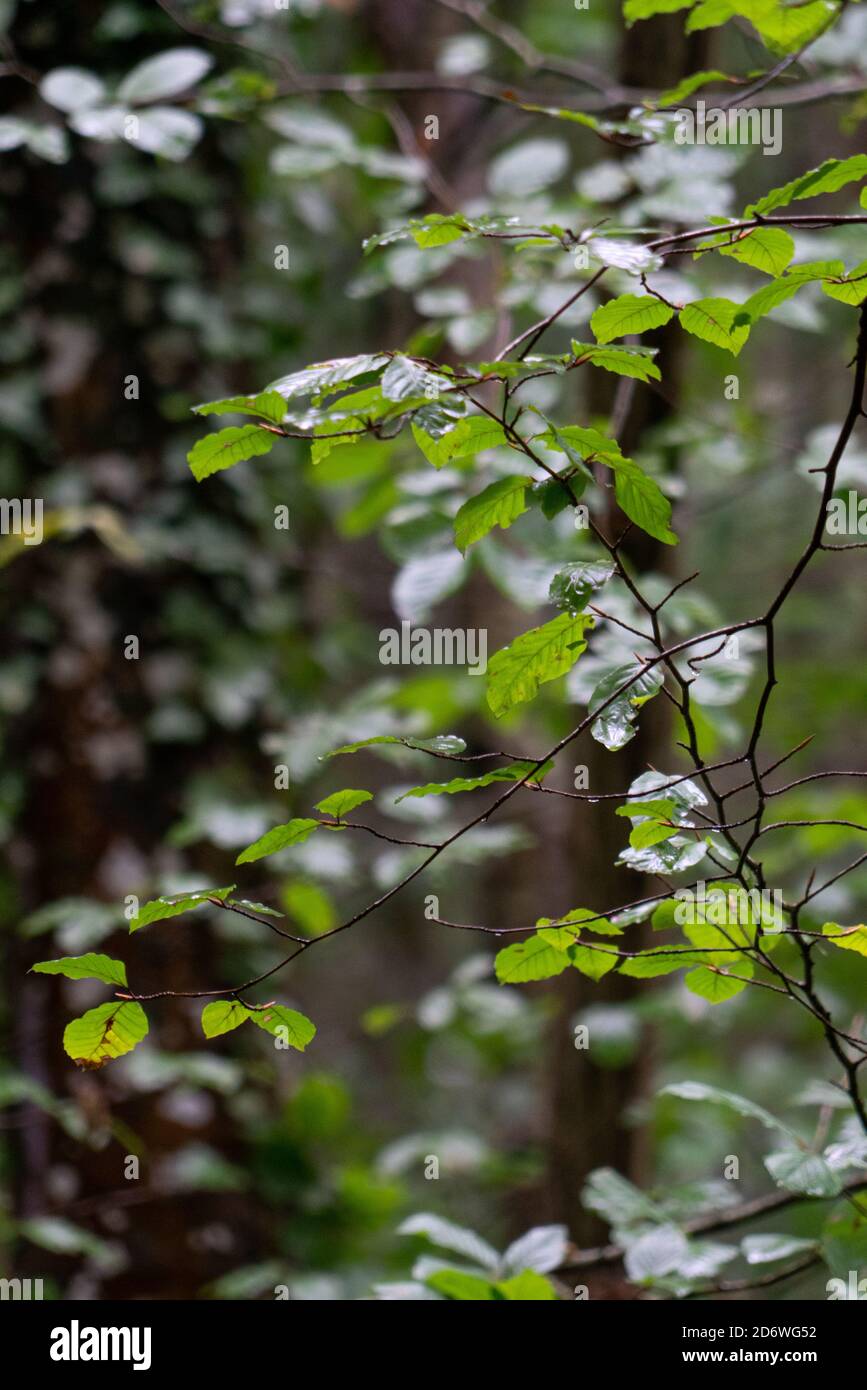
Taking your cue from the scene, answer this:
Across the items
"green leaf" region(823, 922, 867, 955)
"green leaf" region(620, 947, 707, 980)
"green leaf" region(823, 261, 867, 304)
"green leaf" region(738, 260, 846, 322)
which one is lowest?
"green leaf" region(620, 947, 707, 980)

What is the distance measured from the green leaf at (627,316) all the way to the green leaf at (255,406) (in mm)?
264

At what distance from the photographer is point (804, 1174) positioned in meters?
1.14

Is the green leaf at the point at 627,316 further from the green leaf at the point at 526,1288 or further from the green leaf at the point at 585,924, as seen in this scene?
the green leaf at the point at 526,1288

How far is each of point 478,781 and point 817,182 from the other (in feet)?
1.71

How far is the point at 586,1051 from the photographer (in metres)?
2.08

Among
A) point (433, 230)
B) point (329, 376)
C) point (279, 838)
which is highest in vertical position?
point (433, 230)

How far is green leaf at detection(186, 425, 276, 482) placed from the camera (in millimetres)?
958

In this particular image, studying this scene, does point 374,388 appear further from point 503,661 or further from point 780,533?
point 780,533

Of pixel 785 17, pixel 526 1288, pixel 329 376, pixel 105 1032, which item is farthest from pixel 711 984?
pixel 785 17

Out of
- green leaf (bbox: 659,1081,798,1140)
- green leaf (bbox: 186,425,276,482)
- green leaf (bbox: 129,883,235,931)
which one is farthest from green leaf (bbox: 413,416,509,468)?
green leaf (bbox: 659,1081,798,1140)

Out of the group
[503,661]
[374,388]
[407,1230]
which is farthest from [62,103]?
[407,1230]

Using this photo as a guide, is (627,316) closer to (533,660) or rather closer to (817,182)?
(817,182)

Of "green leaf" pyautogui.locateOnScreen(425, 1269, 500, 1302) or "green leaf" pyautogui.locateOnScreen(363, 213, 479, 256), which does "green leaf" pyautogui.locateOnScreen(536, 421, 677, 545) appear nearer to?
"green leaf" pyautogui.locateOnScreen(363, 213, 479, 256)

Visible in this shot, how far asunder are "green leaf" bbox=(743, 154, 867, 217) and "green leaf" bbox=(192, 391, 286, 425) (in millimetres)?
395
